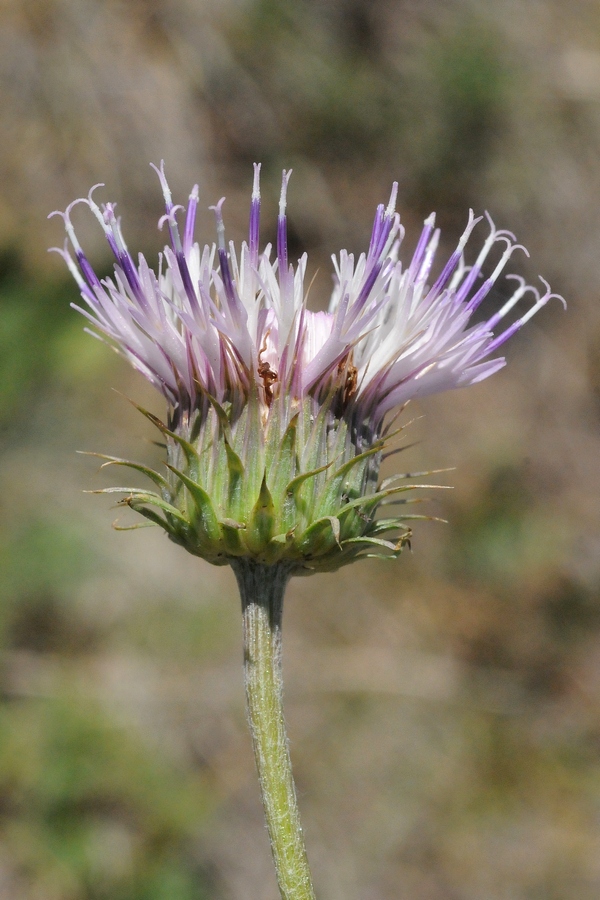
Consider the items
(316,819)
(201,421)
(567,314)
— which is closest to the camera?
(201,421)

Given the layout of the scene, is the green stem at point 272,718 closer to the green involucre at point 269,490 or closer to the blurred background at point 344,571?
the green involucre at point 269,490

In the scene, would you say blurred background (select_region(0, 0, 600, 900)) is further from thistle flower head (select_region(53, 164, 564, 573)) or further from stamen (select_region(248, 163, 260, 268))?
stamen (select_region(248, 163, 260, 268))

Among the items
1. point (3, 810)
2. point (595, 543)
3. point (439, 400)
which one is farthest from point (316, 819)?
point (439, 400)

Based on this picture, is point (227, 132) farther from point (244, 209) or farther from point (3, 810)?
point (3, 810)

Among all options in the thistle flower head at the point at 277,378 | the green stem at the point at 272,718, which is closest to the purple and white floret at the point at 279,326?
the thistle flower head at the point at 277,378

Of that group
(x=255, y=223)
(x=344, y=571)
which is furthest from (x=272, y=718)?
(x=344, y=571)

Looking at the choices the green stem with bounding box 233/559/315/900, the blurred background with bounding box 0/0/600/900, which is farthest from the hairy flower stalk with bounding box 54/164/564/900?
the blurred background with bounding box 0/0/600/900
